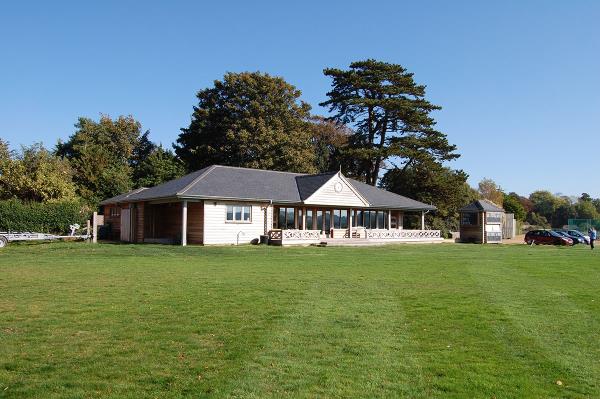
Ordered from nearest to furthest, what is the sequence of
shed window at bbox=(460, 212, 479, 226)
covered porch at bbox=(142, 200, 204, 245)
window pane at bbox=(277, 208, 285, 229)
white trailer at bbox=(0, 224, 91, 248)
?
white trailer at bbox=(0, 224, 91, 248) → covered porch at bbox=(142, 200, 204, 245) → window pane at bbox=(277, 208, 285, 229) → shed window at bbox=(460, 212, 479, 226)

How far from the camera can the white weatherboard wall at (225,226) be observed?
32531 mm

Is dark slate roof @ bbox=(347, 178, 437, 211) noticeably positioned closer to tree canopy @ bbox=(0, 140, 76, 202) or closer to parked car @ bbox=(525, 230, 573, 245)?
parked car @ bbox=(525, 230, 573, 245)

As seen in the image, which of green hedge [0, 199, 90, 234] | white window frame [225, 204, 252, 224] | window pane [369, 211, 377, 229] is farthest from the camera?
window pane [369, 211, 377, 229]

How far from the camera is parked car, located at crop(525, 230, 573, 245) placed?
42.4 meters

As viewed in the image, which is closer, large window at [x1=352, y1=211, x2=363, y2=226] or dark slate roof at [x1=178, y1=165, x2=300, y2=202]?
dark slate roof at [x1=178, y1=165, x2=300, y2=202]

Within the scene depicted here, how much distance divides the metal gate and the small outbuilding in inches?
1131

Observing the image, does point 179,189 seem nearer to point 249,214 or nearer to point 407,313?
point 249,214

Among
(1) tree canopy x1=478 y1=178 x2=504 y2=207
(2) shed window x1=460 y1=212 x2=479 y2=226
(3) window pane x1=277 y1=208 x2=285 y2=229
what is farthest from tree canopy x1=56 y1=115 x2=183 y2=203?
(1) tree canopy x1=478 y1=178 x2=504 y2=207

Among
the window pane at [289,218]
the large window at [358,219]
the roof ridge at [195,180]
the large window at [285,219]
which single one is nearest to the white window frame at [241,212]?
the roof ridge at [195,180]

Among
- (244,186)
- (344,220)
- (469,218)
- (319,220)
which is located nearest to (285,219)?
(319,220)

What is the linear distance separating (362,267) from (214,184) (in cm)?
1715

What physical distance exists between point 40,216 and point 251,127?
2169 cm

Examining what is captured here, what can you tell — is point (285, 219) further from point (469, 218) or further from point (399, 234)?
point (469, 218)

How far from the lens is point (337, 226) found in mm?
40531
